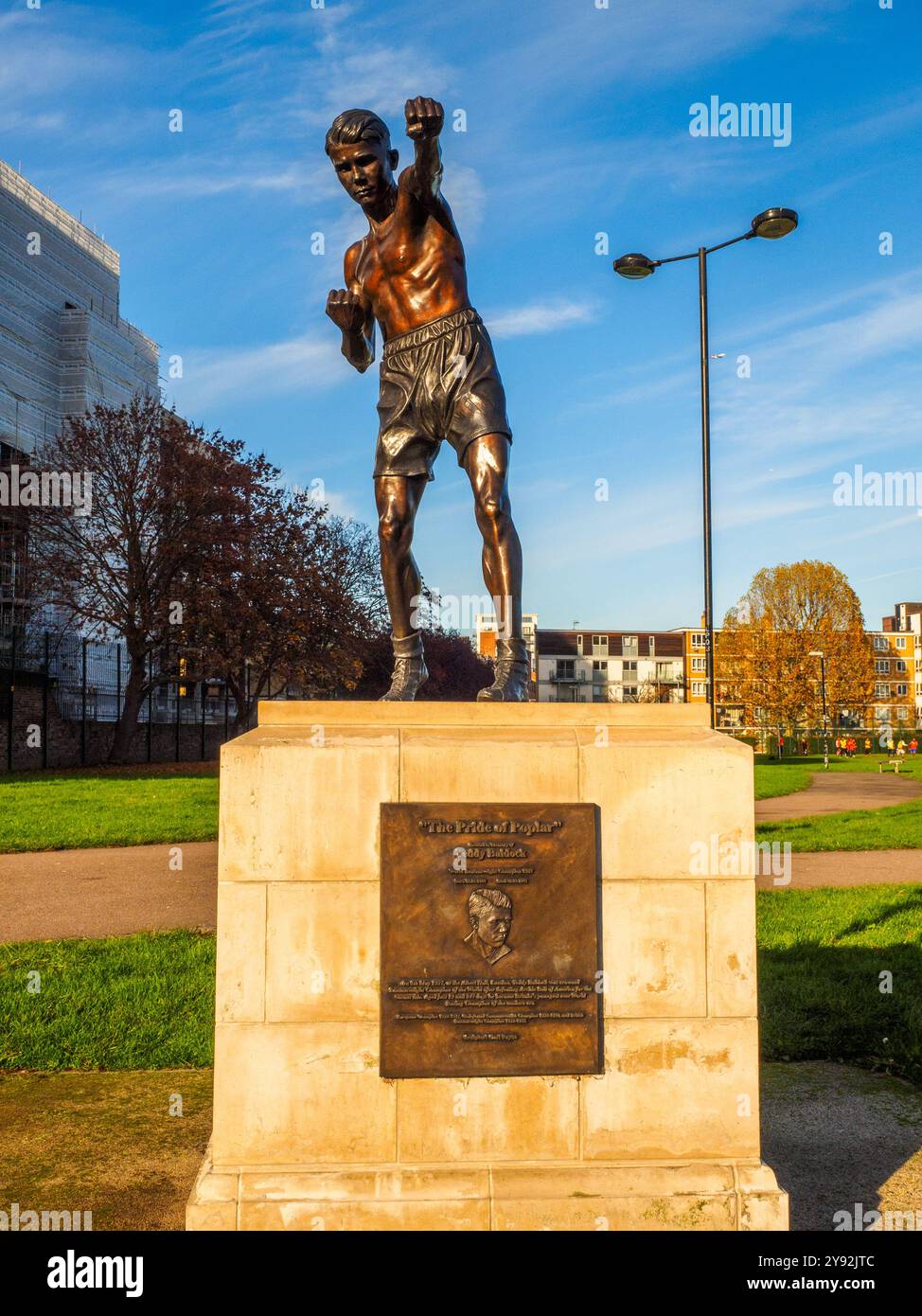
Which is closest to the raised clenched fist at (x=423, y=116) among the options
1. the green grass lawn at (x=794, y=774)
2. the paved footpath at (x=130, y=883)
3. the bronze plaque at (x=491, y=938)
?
the bronze plaque at (x=491, y=938)

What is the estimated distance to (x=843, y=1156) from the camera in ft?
14.5

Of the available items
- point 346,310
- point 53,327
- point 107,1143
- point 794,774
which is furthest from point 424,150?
point 53,327

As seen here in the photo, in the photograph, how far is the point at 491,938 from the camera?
3752 mm

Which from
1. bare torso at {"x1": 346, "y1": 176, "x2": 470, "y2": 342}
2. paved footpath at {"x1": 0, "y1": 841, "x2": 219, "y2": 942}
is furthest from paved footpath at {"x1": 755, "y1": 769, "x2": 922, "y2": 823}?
bare torso at {"x1": 346, "y1": 176, "x2": 470, "y2": 342}

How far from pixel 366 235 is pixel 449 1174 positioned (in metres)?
3.95

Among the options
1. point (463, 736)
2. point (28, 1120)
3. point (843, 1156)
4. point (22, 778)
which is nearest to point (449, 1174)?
point (463, 736)

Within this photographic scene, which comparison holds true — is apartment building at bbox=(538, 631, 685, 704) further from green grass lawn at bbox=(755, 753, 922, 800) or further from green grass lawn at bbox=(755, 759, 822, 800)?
green grass lawn at bbox=(755, 759, 822, 800)

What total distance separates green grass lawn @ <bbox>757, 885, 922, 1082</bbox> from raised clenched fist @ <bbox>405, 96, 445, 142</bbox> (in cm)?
500

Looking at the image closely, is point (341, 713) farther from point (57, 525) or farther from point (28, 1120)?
point (57, 525)

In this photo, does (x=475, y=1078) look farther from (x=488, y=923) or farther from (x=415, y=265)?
(x=415, y=265)

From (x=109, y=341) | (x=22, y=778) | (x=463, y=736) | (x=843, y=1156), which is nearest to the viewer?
(x=463, y=736)

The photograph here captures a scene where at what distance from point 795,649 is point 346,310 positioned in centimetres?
4999
